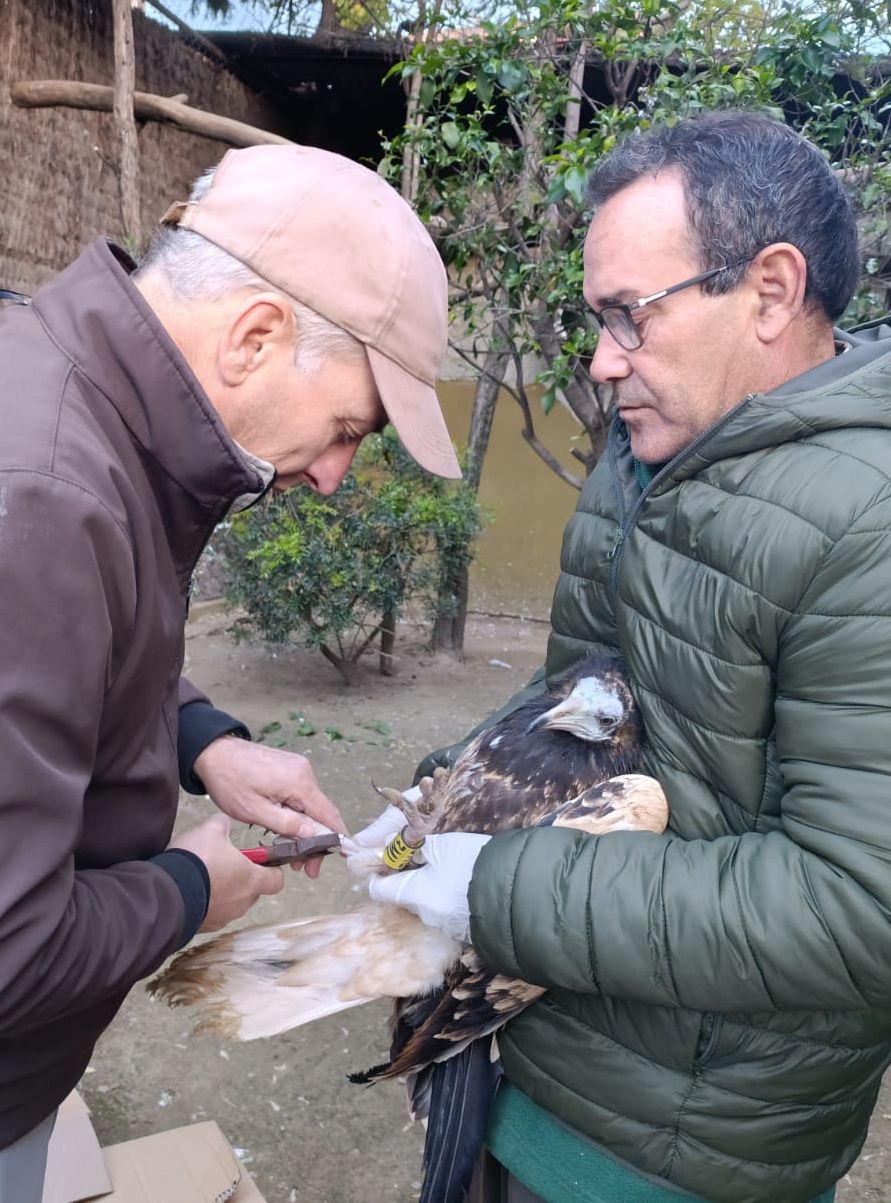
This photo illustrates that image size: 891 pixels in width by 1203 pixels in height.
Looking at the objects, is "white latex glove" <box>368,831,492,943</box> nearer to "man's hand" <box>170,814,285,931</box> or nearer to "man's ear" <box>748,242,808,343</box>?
"man's hand" <box>170,814,285,931</box>

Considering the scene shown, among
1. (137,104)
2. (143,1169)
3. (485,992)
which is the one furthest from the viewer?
(137,104)

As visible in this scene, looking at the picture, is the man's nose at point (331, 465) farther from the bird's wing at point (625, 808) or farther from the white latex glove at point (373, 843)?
the white latex glove at point (373, 843)

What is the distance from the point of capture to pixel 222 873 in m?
1.45

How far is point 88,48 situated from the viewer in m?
6.79

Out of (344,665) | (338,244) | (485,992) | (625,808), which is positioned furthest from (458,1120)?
(344,665)

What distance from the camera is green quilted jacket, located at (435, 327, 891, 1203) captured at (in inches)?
47.4

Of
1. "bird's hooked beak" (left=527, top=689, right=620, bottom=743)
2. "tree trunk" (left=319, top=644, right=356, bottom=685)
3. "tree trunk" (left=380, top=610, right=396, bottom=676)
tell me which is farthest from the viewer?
"tree trunk" (left=380, top=610, right=396, bottom=676)

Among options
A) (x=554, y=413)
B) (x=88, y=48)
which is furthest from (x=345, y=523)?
(x=88, y=48)

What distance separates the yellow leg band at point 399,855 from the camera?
182cm

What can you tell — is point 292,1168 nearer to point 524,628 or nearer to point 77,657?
point 77,657

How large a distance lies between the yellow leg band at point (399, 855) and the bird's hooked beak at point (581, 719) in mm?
388

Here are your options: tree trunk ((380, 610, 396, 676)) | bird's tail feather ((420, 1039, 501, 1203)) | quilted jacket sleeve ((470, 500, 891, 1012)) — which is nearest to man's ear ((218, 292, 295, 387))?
quilted jacket sleeve ((470, 500, 891, 1012))

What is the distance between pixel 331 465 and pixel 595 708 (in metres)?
0.69

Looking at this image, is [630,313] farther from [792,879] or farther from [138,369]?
[792,879]
